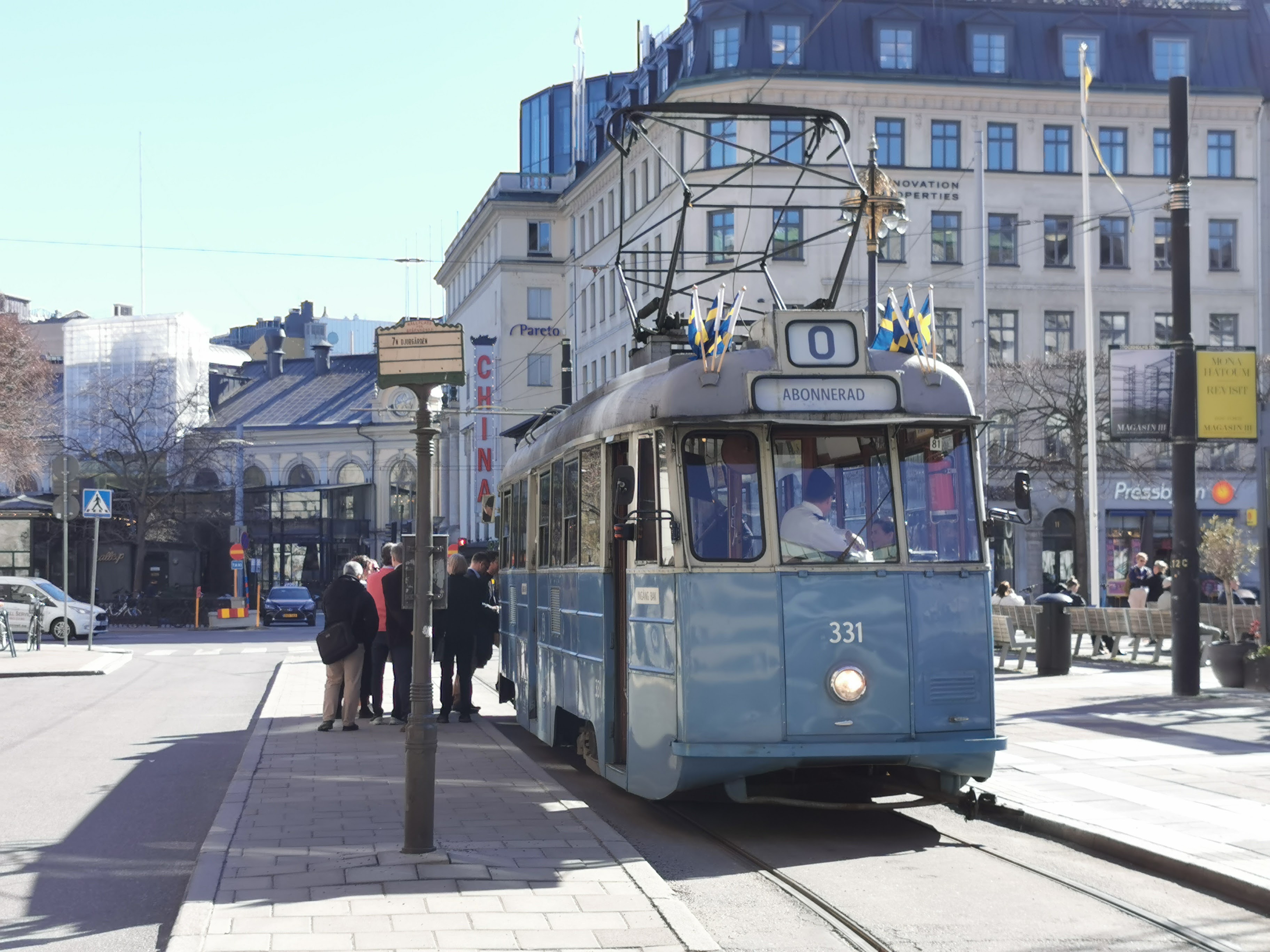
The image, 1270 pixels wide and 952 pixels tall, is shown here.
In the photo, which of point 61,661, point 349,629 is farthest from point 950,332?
point 349,629

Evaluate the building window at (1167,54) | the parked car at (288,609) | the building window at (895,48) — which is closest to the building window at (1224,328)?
the building window at (1167,54)

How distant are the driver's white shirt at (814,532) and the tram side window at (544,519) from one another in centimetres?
402

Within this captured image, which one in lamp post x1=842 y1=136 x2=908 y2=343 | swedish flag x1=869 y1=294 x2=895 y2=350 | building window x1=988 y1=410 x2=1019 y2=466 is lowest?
swedish flag x1=869 y1=294 x2=895 y2=350

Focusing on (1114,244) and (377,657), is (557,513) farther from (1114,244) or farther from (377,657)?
(1114,244)

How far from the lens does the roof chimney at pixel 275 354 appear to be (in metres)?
110

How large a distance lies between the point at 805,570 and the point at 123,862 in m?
4.23

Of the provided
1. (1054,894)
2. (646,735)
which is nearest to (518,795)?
(646,735)

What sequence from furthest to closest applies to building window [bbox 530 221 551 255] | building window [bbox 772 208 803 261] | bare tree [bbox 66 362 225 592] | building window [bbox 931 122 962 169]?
building window [bbox 530 221 551 255], bare tree [bbox 66 362 225 592], building window [bbox 931 122 962 169], building window [bbox 772 208 803 261]

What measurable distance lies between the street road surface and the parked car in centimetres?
2930

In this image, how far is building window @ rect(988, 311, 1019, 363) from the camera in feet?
181

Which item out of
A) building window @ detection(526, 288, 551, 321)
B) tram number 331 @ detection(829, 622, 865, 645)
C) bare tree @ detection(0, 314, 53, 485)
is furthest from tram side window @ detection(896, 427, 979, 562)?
building window @ detection(526, 288, 551, 321)

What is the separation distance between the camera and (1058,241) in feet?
184

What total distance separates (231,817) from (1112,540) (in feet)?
157

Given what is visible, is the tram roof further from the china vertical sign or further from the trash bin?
the china vertical sign
